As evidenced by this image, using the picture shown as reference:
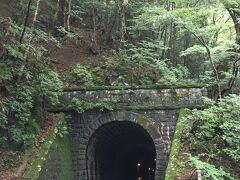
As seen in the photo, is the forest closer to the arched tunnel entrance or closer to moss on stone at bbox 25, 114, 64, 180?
moss on stone at bbox 25, 114, 64, 180

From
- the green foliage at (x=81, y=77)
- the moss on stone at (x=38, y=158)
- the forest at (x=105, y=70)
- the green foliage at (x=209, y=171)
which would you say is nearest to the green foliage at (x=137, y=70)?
the forest at (x=105, y=70)

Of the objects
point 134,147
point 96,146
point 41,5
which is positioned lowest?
point 134,147

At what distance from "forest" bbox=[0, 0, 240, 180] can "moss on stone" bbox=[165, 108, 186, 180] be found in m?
0.10

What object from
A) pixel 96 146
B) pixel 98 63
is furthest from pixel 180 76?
pixel 96 146

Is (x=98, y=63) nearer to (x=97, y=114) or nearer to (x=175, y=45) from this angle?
(x=97, y=114)

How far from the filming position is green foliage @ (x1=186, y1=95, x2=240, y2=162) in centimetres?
1120

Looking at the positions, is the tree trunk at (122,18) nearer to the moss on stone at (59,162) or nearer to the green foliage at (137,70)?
the green foliage at (137,70)

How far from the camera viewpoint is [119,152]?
20750mm

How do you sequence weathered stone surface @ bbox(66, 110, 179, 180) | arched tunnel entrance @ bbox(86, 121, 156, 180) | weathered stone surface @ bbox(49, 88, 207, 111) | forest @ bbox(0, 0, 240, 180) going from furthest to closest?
arched tunnel entrance @ bbox(86, 121, 156, 180)
weathered stone surface @ bbox(49, 88, 207, 111)
weathered stone surface @ bbox(66, 110, 179, 180)
forest @ bbox(0, 0, 240, 180)

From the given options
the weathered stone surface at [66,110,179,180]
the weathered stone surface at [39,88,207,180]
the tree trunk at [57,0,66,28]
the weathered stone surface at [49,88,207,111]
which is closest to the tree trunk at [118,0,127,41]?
the tree trunk at [57,0,66,28]

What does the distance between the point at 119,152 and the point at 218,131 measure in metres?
9.36

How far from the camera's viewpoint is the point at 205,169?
991 centimetres

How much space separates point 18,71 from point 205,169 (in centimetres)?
626

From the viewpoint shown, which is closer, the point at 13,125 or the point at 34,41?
the point at 13,125
